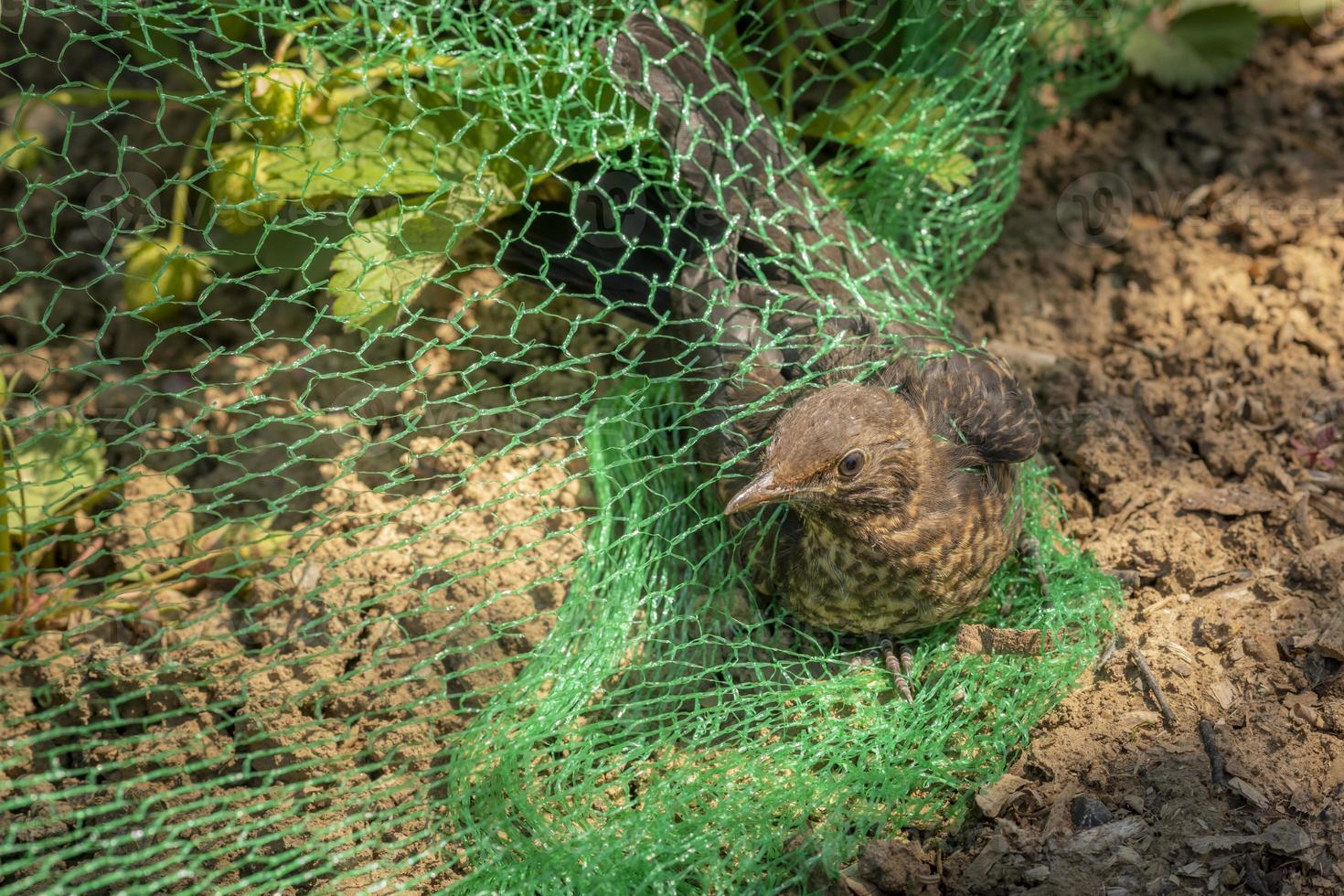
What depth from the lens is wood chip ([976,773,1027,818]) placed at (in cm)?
271

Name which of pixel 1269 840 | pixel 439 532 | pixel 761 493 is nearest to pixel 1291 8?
pixel 761 493

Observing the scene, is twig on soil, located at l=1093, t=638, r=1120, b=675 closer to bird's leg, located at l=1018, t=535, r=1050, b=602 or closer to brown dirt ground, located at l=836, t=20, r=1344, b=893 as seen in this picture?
brown dirt ground, located at l=836, t=20, r=1344, b=893

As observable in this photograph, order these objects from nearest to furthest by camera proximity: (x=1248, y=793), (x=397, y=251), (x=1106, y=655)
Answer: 1. (x=1248, y=793)
2. (x=1106, y=655)
3. (x=397, y=251)

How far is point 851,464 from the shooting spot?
2910mm

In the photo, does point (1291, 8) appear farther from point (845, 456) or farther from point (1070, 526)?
point (845, 456)

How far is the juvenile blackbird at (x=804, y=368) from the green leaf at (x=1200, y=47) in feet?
5.36

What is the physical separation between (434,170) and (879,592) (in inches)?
59.7

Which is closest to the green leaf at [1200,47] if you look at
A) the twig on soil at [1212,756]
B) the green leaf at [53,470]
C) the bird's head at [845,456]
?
the bird's head at [845,456]

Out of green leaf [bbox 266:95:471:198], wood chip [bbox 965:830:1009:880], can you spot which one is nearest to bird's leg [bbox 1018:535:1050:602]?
wood chip [bbox 965:830:1009:880]

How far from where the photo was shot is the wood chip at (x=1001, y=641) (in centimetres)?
299

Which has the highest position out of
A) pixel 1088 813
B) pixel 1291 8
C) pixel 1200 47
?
pixel 1291 8

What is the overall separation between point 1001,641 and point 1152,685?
0.35 meters

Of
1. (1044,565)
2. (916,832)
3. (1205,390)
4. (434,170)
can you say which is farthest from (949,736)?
(434,170)

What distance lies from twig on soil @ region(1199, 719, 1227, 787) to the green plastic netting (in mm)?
309
